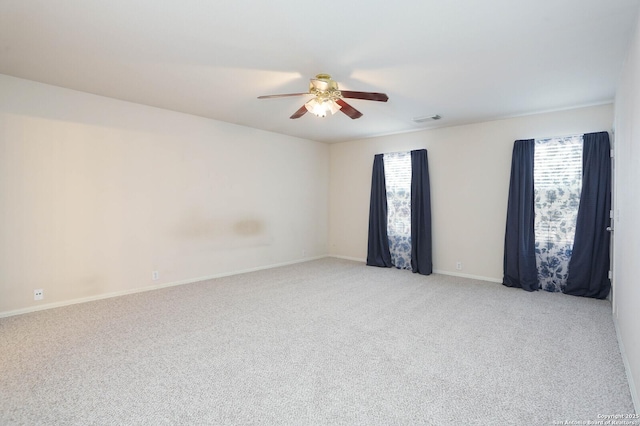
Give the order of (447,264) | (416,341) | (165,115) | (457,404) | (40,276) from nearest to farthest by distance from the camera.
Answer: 1. (457,404)
2. (416,341)
3. (40,276)
4. (165,115)
5. (447,264)

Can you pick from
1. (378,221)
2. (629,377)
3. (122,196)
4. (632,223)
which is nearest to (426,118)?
(378,221)

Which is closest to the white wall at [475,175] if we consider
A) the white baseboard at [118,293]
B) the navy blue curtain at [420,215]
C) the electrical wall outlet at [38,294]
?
the navy blue curtain at [420,215]

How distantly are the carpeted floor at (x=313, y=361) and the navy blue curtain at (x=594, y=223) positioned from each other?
0.29 metres

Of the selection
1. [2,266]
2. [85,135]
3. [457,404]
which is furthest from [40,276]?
[457,404]

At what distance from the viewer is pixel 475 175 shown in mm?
5238

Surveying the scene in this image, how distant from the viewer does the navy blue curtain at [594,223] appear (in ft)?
13.3

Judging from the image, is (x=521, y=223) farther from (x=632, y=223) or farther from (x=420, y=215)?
(x=632, y=223)

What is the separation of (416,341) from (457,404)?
0.90 m

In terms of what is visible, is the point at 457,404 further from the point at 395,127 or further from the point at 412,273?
the point at 395,127

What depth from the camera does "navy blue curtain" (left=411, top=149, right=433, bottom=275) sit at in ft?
18.3

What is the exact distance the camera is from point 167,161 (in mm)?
4672

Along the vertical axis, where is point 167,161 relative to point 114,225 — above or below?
above

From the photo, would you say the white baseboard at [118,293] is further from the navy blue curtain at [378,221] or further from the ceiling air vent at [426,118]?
the ceiling air vent at [426,118]

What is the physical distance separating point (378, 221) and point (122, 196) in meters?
4.20
